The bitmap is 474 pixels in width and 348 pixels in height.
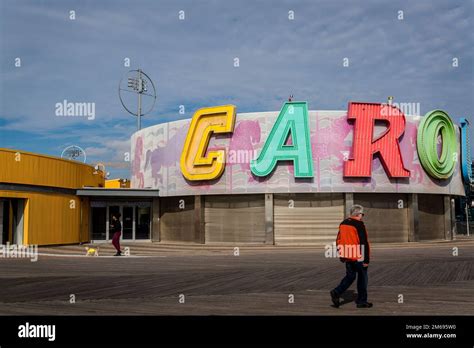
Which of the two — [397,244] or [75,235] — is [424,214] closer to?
[397,244]

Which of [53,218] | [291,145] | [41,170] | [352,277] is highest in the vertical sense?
[291,145]

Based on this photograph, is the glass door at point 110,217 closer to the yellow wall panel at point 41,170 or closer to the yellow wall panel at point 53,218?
the yellow wall panel at point 53,218

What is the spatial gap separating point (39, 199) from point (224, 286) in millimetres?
17910

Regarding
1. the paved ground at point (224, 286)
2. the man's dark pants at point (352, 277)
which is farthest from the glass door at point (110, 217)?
the man's dark pants at point (352, 277)

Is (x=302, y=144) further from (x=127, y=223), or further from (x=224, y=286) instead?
(x=224, y=286)

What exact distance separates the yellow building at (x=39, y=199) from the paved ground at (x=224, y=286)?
289 inches

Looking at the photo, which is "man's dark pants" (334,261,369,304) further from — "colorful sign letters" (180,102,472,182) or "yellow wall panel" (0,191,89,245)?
"yellow wall panel" (0,191,89,245)

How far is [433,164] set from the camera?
30.6 metres

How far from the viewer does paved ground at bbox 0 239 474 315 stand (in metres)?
9.17

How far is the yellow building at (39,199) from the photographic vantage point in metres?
25.0

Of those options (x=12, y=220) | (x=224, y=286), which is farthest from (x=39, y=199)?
(x=224, y=286)

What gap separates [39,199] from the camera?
87.0 ft

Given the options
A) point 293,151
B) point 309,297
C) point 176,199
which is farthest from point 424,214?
point 309,297
